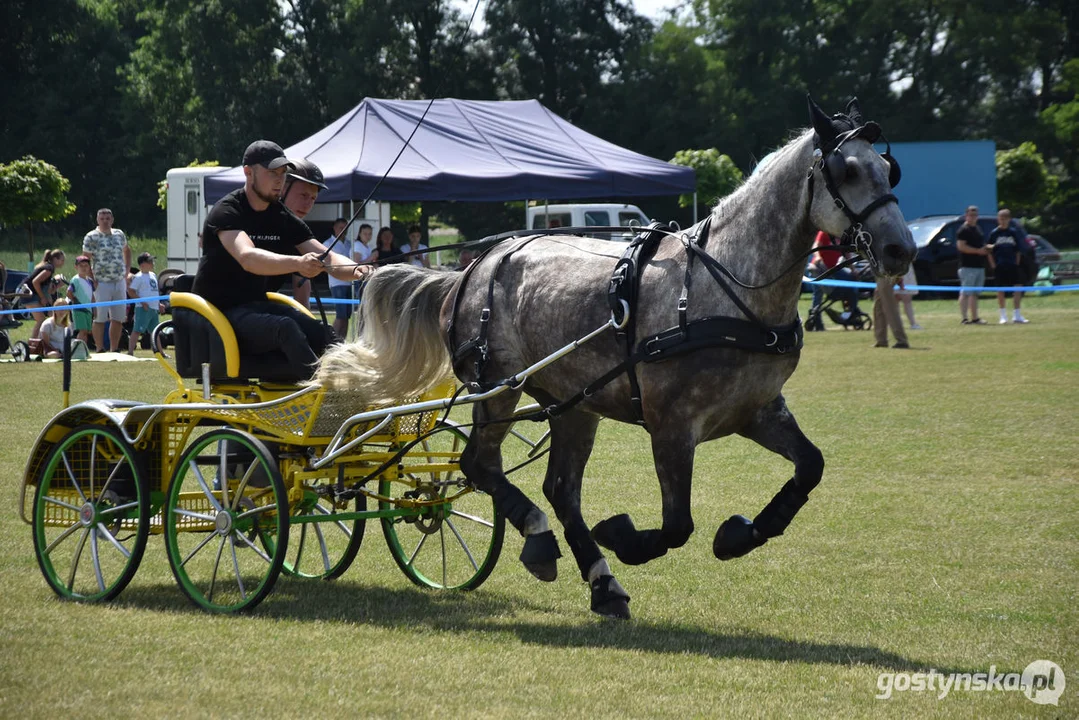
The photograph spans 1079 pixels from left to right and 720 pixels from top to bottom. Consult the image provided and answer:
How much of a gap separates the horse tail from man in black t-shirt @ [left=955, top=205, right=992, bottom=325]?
16598mm

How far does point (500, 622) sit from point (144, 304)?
45.1ft

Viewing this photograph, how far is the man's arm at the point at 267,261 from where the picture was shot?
5.97 m

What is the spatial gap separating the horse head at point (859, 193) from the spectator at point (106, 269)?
14167 mm

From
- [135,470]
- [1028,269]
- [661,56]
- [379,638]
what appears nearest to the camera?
[379,638]

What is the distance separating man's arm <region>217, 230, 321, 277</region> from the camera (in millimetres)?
5973

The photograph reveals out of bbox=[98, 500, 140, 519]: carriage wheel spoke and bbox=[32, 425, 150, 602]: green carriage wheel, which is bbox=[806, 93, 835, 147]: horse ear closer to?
bbox=[32, 425, 150, 602]: green carriage wheel

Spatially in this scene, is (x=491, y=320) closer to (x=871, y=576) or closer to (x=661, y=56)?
(x=871, y=576)

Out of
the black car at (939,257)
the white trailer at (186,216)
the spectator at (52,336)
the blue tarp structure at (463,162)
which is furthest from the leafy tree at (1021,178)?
the spectator at (52,336)

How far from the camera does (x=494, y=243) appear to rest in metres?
6.54

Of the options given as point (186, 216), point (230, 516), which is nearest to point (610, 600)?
point (230, 516)

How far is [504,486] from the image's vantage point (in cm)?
600

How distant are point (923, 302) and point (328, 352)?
23715 mm

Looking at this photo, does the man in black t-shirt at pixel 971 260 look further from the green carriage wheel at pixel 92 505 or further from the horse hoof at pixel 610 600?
the green carriage wheel at pixel 92 505

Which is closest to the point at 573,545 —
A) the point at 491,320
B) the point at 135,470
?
the point at 491,320
